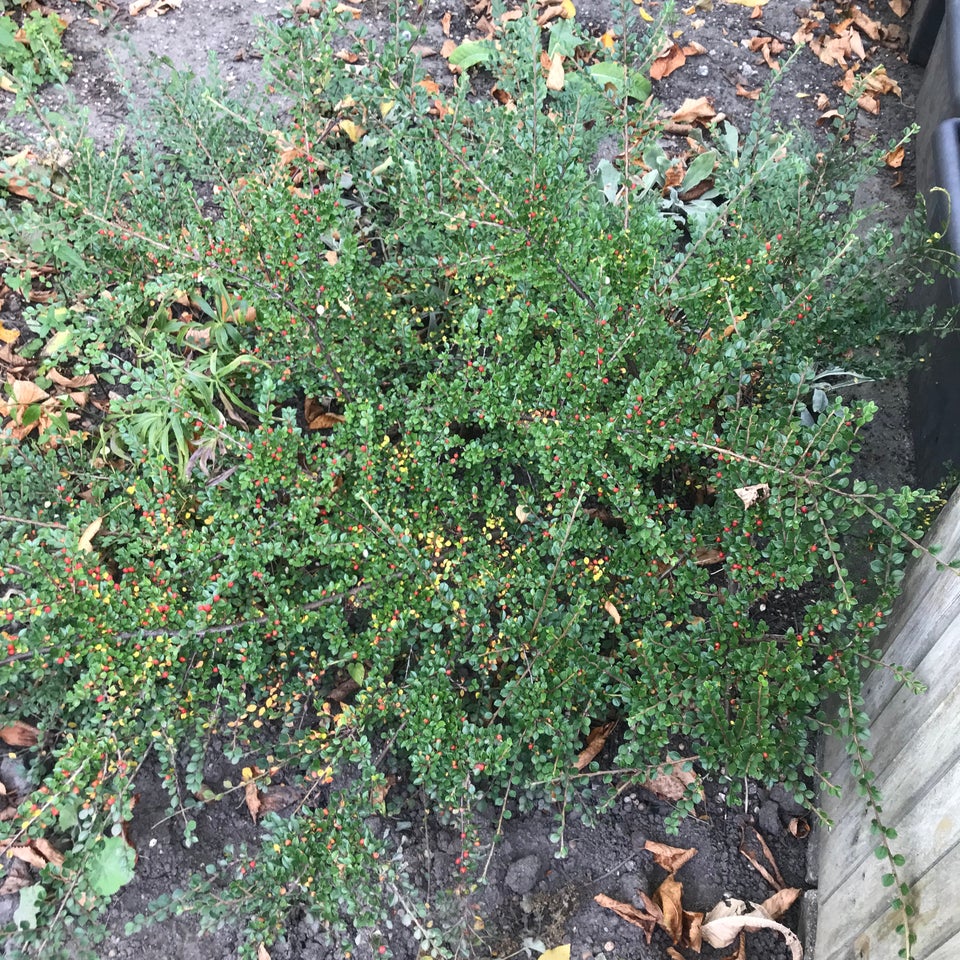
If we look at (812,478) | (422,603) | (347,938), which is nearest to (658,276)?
(812,478)

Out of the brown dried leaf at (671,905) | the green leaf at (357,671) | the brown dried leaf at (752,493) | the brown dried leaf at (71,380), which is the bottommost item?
the brown dried leaf at (71,380)

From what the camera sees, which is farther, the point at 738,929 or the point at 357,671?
the point at 357,671

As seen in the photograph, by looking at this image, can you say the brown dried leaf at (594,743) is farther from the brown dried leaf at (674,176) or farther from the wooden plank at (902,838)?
the brown dried leaf at (674,176)

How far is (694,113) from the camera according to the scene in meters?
3.70

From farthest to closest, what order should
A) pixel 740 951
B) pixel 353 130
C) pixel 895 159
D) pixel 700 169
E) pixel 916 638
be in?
pixel 895 159
pixel 353 130
pixel 700 169
pixel 740 951
pixel 916 638

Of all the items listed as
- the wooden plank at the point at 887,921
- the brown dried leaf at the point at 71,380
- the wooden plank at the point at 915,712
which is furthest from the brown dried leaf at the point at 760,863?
the brown dried leaf at the point at 71,380

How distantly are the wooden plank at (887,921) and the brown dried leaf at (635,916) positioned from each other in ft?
1.32

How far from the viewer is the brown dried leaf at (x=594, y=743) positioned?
229 cm

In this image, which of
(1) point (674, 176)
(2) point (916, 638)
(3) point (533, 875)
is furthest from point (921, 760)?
(1) point (674, 176)

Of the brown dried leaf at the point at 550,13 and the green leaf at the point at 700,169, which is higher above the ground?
the brown dried leaf at the point at 550,13

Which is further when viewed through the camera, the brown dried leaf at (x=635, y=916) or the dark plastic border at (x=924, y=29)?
the dark plastic border at (x=924, y=29)

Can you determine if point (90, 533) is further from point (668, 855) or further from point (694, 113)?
point (694, 113)

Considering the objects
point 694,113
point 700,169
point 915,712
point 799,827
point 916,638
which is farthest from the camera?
point 694,113

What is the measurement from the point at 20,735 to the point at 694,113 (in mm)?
3632
